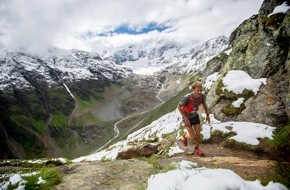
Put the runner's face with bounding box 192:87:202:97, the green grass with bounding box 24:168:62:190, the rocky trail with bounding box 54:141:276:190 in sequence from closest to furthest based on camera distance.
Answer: the green grass with bounding box 24:168:62:190 < the rocky trail with bounding box 54:141:276:190 < the runner's face with bounding box 192:87:202:97

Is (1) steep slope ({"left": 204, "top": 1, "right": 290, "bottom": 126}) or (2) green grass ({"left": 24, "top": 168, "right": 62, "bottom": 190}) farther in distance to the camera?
(1) steep slope ({"left": 204, "top": 1, "right": 290, "bottom": 126})

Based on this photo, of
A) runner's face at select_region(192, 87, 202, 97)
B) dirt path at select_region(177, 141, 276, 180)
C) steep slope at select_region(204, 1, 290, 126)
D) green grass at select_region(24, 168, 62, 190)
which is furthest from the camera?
steep slope at select_region(204, 1, 290, 126)

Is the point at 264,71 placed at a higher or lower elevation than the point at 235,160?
higher

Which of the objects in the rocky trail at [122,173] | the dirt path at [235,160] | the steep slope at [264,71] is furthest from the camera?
the steep slope at [264,71]

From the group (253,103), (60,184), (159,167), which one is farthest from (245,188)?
(253,103)

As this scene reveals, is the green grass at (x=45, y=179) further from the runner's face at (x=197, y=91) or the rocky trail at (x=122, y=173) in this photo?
the runner's face at (x=197, y=91)

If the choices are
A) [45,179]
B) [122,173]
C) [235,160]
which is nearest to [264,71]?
[235,160]

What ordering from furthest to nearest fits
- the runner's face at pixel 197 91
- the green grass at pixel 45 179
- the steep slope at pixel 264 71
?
the steep slope at pixel 264 71 < the runner's face at pixel 197 91 < the green grass at pixel 45 179

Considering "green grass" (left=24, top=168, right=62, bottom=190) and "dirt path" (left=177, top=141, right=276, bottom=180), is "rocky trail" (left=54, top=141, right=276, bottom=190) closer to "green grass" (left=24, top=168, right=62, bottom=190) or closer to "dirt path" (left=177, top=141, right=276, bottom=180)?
"dirt path" (left=177, top=141, right=276, bottom=180)

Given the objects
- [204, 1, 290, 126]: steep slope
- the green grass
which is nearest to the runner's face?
[204, 1, 290, 126]: steep slope

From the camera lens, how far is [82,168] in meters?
11.1

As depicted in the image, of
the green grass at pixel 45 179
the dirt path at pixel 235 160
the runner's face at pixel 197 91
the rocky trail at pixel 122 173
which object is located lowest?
the dirt path at pixel 235 160

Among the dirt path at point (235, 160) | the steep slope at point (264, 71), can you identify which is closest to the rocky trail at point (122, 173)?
the dirt path at point (235, 160)

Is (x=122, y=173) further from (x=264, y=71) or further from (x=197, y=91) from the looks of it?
(x=264, y=71)
